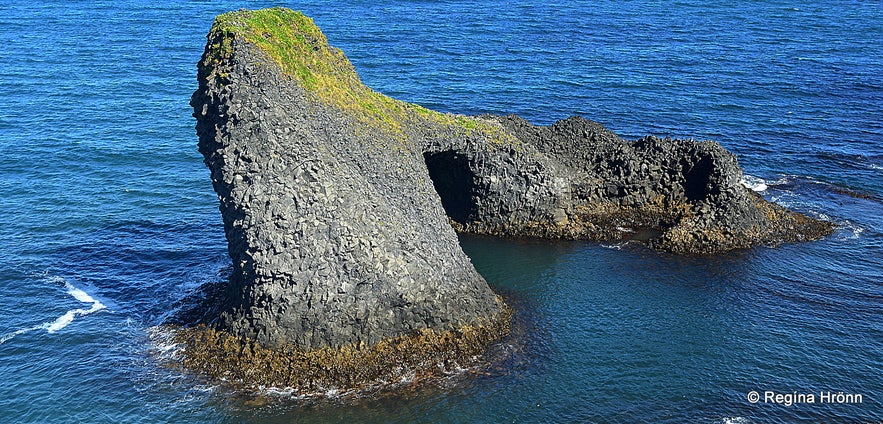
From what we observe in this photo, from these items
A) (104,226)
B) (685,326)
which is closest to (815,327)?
(685,326)

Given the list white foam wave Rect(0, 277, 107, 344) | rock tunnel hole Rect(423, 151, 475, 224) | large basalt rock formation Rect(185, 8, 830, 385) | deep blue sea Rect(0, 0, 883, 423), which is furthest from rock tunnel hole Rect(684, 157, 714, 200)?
white foam wave Rect(0, 277, 107, 344)

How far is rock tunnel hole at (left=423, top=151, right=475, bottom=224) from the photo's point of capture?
60.8 m

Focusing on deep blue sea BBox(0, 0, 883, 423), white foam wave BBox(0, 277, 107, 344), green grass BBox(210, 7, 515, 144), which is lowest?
white foam wave BBox(0, 277, 107, 344)

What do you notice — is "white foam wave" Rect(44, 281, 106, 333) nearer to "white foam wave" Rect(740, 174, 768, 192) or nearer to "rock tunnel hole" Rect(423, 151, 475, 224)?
"rock tunnel hole" Rect(423, 151, 475, 224)

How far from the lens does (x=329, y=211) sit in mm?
44500

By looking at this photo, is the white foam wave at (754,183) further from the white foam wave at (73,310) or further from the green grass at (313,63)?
the white foam wave at (73,310)

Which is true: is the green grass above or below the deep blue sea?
above

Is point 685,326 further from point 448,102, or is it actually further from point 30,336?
point 448,102

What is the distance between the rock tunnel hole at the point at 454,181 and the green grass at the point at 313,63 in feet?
7.76

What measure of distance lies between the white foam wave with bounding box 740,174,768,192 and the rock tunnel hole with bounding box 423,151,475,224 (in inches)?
935

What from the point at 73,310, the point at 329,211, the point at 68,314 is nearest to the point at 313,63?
the point at 329,211

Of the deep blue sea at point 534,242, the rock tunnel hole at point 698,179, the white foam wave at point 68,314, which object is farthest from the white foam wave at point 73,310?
the rock tunnel hole at point 698,179

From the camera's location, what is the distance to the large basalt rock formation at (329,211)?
Answer: 43375 mm

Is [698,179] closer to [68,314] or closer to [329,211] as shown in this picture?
[329,211]
